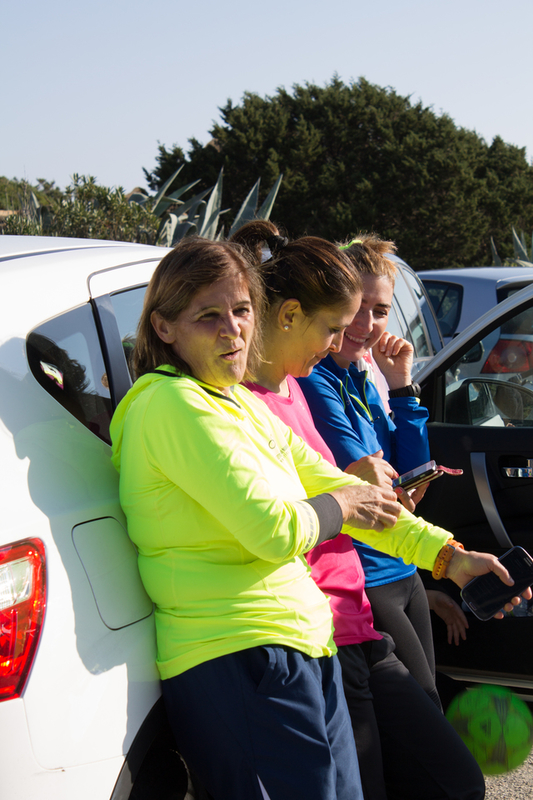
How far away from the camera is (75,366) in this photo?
1550 mm

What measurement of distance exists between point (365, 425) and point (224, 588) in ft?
3.26

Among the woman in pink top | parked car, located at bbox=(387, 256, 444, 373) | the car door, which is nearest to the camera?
the woman in pink top

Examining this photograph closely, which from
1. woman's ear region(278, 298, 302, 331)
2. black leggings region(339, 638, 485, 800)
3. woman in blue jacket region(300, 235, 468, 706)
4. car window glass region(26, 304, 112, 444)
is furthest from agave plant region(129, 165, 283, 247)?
black leggings region(339, 638, 485, 800)

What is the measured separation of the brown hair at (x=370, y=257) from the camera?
2426mm

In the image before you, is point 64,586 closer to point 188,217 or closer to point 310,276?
point 310,276

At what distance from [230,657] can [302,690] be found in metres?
0.17

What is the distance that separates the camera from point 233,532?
132 centimetres

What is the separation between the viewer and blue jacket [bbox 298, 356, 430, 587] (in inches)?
81.0

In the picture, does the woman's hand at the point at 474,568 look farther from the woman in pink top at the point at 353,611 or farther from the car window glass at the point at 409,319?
the car window glass at the point at 409,319

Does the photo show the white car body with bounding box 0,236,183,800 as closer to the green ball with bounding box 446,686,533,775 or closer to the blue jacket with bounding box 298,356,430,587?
the blue jacket with bounding box 298,356,430,587

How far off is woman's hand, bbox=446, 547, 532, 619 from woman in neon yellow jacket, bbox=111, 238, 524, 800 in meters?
0.50

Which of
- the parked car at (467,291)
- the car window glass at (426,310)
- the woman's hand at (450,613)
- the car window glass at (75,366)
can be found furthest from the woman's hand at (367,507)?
the parked car at (467,291)

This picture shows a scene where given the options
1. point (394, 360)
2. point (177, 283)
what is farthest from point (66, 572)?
point (394, 360)

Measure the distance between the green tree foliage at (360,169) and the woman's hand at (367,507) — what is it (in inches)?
994
